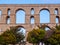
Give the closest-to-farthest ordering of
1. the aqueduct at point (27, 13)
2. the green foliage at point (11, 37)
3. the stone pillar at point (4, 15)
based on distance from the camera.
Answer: the green foliage at point (11, 37), the aqueduct at point (27, 13), the stone pillar at point (4, 15)

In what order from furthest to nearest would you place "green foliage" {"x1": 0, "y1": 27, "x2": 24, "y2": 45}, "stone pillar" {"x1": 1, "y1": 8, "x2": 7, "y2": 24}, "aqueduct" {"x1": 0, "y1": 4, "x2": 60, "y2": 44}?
1. "stone pillar" {"x1": 1, "y1": 8, "x2": 7, "y2": 24}
2. "aqueduct" {"x1": 0, "y1": 4, "x2": 60, "y2": 44}
3. "green foliage" {"x1": 0, "y1": 27, "x2": 24, "y2": 45}

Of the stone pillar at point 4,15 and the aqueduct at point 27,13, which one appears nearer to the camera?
the aqueduct at point 27,13

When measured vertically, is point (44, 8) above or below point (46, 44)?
above

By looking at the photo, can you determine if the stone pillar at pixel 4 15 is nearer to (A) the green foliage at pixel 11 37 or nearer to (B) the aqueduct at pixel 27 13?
(B) the aqueduct at pixel 27 13

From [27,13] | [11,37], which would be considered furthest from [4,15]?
[11,37]

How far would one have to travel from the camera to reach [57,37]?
30531 millimetres

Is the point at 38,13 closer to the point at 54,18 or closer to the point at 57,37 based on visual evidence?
the point at 54,18

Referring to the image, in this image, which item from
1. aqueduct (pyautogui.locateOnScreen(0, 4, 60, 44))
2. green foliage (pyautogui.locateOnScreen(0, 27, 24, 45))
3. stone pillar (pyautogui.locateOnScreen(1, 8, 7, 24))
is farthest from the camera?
stone pillar (pyautogui.locateOnScreen(1, 8, 7, 24))

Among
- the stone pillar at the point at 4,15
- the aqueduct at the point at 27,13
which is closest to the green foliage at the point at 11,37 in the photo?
the aqueduct at the point at 27,13

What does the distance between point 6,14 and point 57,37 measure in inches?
482

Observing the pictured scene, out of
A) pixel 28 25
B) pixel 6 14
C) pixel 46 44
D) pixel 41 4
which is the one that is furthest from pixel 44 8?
pixel 46 44

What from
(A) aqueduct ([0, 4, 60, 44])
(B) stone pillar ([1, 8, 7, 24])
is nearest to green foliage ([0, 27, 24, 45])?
(A) aqueduct ([0, 4, 60, 44])

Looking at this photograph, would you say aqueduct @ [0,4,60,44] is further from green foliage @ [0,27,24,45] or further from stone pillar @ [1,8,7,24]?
green foliage @ [0,27,24,45]

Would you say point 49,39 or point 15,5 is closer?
point 49,39
